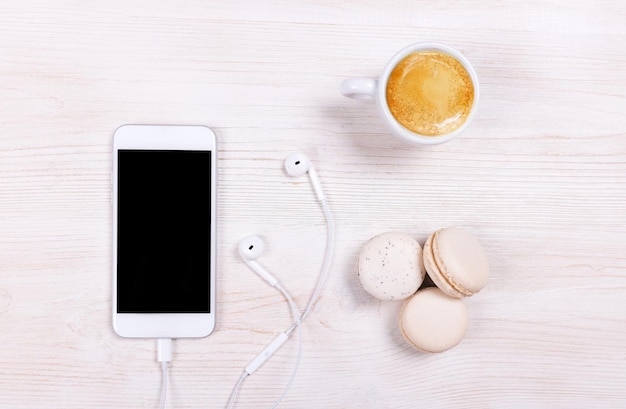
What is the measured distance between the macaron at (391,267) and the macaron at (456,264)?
0.05 feet

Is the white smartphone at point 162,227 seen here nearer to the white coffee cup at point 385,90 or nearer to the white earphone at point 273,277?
the white earphone at point 273,277

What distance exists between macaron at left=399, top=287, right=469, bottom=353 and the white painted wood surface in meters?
0.05

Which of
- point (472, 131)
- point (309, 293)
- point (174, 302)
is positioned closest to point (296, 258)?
point (309, 293)

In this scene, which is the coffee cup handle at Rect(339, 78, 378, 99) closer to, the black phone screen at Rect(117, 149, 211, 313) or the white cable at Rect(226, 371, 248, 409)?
the black phone screen at Rect(117, 149, 211, 313)

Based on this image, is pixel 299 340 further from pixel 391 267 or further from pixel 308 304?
pixel 391 267

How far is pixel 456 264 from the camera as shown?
2.09 feet

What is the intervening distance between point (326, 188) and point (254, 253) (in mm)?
118

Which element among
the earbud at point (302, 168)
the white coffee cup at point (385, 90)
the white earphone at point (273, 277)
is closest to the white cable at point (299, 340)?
the white earphone at point (273, 277)

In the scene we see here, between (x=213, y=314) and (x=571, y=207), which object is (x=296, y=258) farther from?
(x=571, y=207)

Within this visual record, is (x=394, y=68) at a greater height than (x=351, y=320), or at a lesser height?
greater

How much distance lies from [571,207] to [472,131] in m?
0.16

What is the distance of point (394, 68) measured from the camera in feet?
2.03

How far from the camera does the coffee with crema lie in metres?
0.62

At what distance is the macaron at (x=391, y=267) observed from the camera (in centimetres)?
66
